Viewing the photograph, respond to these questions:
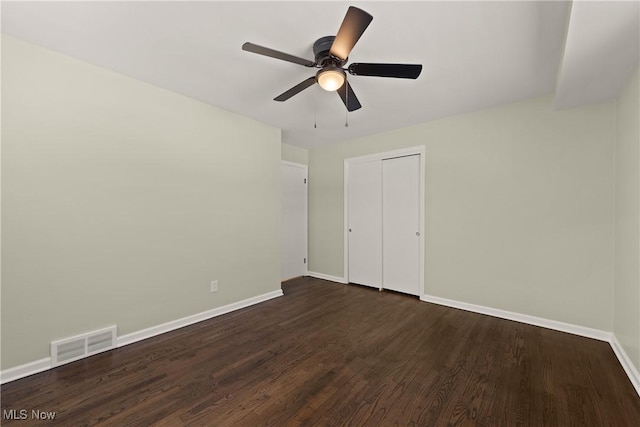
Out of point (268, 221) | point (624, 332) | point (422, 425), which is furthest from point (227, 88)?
point (624, 332)

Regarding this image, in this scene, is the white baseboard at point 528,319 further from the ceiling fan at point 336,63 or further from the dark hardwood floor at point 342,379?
the ceiling fan at point 336,63

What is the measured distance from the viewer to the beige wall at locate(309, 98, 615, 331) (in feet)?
8.19

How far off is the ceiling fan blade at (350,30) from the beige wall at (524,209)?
2.24 m

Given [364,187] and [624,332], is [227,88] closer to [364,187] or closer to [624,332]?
[364,187]

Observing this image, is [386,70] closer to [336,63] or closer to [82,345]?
[336,63]

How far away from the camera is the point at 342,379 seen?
1.89 m

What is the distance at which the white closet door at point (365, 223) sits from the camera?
407 cm

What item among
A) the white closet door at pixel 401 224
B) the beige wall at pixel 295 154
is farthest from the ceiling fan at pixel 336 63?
the beige wall at pixel 295 154

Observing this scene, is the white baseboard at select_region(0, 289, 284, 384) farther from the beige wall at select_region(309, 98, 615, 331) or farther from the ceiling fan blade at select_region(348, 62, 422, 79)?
the ceiling fan blade at select_region(348, 62, 422, 79)

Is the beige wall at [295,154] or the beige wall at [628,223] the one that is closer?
the beige wall at [628,223]

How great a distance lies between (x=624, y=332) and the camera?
210 centimetres

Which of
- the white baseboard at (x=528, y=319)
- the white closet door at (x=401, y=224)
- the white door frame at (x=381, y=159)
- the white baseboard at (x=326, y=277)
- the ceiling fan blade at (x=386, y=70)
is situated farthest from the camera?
the white baseboard at (x=326, y=277)

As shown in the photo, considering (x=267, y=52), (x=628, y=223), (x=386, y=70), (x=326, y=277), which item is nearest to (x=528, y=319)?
(x=628, y=223)

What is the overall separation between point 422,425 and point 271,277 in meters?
2.58
